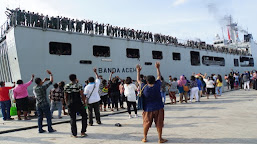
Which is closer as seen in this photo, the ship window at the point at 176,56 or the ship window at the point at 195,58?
the ship window at the point at 176,56

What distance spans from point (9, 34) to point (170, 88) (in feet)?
33.4

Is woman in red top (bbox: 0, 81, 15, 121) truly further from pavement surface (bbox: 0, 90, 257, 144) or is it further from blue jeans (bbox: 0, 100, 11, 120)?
pavement surface (bbox: 0, 90, 257, 144)

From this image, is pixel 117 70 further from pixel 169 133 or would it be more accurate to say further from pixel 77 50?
pixel 169 133

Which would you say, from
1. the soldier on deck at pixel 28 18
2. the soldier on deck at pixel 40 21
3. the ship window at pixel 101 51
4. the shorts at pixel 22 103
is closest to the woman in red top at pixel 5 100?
the shorts at pixel 22 103

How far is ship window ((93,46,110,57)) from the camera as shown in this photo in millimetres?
14118

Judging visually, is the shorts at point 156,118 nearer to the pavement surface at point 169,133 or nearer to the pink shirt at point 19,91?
the pavement surface at point 169,133

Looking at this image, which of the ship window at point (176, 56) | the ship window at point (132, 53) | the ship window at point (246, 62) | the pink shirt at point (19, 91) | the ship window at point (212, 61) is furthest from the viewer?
the ship window at point (246, 62)

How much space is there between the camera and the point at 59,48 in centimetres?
1240

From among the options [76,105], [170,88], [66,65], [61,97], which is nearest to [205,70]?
[170,88]

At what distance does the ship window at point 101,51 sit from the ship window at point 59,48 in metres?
2.01

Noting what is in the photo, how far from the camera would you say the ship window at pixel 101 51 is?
46.3 ft

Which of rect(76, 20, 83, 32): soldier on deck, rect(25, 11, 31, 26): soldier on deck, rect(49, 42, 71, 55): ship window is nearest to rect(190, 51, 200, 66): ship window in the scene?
rect(76, 20, 83, 32): soldier on deck

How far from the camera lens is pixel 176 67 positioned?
65.8 ft

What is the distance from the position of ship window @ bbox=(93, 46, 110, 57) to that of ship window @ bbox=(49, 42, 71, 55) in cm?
201
